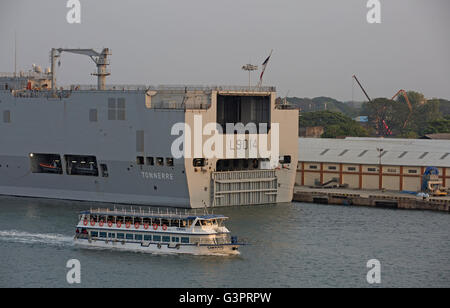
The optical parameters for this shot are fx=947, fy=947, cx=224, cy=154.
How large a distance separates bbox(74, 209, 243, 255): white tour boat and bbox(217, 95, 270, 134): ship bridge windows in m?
15.9

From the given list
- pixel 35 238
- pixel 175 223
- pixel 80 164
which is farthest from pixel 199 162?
pixel 35 238

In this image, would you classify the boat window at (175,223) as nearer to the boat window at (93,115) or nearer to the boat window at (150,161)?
the boat window at (150,161)

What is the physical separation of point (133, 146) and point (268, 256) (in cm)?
1806

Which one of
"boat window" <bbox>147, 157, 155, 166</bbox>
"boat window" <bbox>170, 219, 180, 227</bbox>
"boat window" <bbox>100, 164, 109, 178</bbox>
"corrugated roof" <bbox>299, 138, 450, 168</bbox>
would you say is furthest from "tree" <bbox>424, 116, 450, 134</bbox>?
"boat window" <bbox>170, 219, 180, 227</bbox>

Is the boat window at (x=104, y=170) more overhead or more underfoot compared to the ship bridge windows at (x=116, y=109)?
more underfoot

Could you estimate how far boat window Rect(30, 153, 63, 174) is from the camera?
2456 inches

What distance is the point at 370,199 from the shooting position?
195 ft

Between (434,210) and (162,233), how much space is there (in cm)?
2079

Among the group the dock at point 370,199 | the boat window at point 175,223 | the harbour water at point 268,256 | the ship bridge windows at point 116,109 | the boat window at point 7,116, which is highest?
the ship bridge windows at point 116,109

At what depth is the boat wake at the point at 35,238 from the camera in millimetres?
44938

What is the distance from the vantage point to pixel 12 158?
209 ft

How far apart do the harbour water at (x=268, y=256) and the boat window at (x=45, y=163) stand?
769 centimetres

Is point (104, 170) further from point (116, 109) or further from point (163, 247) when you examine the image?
point (163, 247)

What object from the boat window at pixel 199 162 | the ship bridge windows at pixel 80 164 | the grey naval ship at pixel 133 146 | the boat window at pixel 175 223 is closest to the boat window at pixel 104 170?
the grey naval ship at pixel 133 146
